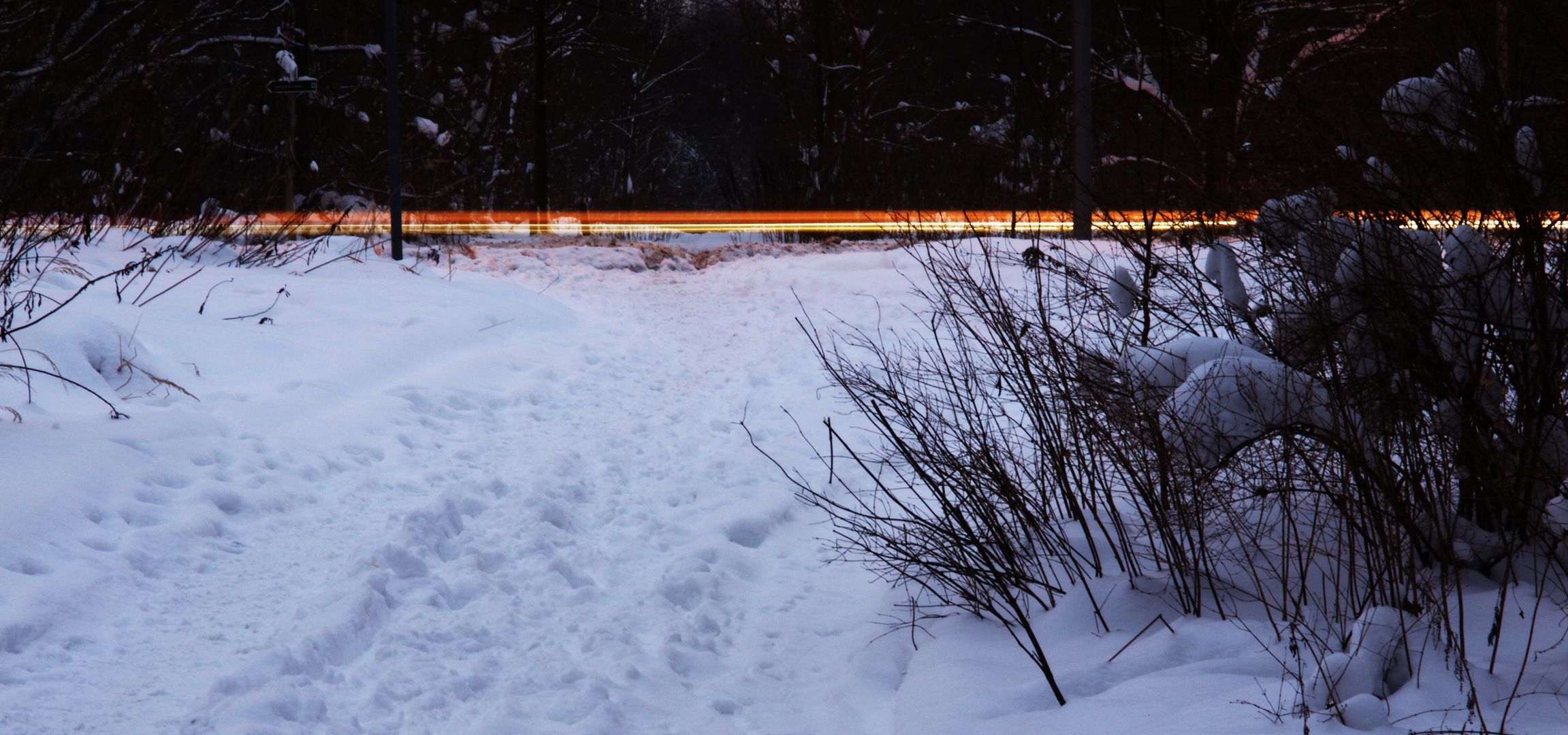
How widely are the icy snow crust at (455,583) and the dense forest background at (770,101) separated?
1.40 m

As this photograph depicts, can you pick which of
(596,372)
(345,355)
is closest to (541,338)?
(596,372)

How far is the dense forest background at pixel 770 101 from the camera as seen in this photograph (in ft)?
9.14

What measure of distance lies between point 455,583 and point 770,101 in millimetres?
38478

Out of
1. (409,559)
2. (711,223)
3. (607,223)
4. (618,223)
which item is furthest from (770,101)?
(409,559)

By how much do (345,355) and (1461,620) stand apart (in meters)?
6.07

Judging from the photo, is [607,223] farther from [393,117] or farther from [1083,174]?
[1083,174]

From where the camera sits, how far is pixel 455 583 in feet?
11.5

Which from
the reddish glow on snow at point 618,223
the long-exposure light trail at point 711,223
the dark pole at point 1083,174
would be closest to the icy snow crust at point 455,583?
the long-exposure light trail at point 711,223

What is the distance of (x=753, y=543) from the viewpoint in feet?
14.1

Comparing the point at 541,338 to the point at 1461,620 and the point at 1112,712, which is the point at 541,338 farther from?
the point at 1461,620

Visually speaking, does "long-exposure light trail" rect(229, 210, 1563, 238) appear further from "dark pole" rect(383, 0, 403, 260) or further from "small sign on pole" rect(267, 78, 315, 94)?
"small sign on pole" rect(267, 78, 315, 94)

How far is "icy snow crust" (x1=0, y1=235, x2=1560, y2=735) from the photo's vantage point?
8.54 ft

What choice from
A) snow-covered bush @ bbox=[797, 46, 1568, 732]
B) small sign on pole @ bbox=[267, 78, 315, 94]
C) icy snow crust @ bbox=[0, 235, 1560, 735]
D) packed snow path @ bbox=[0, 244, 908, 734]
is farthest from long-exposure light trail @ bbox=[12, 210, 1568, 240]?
packed snow path @ bbox=[0, 244, 908, 734]

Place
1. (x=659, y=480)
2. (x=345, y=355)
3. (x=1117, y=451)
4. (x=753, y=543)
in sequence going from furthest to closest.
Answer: (x=345, y=355)
(x=659, y=480)
(x=753, y=543)
(x=1117, y=451)
